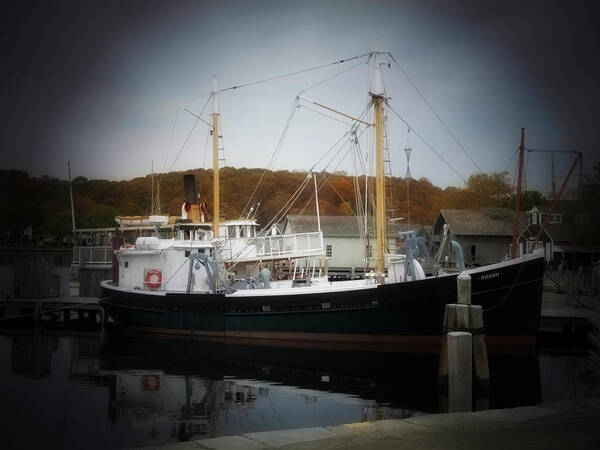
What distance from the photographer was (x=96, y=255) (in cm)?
2731

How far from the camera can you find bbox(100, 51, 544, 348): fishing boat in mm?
13500

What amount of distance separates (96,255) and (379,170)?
1694cm

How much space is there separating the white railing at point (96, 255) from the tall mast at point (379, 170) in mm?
15674

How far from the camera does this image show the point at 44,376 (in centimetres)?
1226

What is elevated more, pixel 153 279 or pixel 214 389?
pixel 153 279

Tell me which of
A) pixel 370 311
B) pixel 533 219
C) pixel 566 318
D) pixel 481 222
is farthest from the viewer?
pixel 481 222

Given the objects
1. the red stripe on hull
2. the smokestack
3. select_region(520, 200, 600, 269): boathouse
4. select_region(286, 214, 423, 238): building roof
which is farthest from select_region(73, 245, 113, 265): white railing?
select_region(520, 200, 600, 269): boathouse

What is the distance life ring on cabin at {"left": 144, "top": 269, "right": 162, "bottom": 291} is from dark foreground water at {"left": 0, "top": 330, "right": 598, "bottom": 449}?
6.75 feet

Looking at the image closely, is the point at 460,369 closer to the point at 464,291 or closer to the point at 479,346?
the point at 479,346

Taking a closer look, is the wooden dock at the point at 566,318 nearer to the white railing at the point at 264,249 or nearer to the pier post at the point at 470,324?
the pier post at the point at 470,324

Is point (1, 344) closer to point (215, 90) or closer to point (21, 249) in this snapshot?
point (215, 90)

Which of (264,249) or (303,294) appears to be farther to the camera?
(264,249)

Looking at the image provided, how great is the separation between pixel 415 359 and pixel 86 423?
24.1 ft

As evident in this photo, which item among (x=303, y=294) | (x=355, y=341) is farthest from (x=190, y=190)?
(x=355, y=341)
